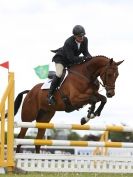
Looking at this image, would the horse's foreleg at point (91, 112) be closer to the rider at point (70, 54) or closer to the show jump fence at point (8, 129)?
the rider at point (70, 54)

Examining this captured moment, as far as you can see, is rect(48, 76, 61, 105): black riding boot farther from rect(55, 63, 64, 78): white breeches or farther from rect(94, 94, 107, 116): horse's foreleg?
rect(94, 94, 107, 116): horse's foreleg

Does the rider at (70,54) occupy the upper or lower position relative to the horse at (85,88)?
upper

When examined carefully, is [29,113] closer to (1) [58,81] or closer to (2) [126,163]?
(1) [58,81]

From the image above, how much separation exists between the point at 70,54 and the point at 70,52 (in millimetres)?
32

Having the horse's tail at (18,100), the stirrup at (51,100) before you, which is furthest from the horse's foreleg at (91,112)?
the horse's tail at (18,100)

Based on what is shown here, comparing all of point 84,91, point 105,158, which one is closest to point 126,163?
point 105,158

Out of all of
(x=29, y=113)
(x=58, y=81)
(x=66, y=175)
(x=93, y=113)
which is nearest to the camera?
(x=66, y=175)

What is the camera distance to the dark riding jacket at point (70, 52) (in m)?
10.3

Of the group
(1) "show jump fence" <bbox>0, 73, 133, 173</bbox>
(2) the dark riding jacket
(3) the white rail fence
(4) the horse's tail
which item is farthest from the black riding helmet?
(4) the horse's tail

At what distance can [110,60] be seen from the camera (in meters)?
9.85

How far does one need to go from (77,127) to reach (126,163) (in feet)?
3.44

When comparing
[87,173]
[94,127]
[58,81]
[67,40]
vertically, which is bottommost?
[87,173]

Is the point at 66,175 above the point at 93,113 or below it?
below

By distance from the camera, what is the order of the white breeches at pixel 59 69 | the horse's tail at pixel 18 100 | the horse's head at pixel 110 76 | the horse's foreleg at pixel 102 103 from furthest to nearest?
the horse's tail at pixel 18 100
the white breeches at pixel 59 69
the horse's foreleg at pixel 102 103
the horse's head at pixel 110 76
